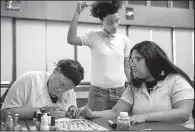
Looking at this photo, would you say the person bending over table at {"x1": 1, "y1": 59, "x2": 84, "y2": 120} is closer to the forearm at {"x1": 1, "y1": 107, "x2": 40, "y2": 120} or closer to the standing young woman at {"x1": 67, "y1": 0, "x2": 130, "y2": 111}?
the forearm at {"x1": 1, "y1": 107, "x2": 40, "y2": 120}

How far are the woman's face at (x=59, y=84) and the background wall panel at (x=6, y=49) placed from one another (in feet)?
7.75

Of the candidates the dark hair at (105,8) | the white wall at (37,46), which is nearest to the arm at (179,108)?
the dark hair at (105,8)

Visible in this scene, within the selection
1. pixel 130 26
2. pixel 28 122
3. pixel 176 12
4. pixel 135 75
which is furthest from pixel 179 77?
pixel 176 12

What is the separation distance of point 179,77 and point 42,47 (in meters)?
2.84

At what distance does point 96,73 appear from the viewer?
5.98 ft

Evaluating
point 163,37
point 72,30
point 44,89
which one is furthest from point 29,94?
point 163,37

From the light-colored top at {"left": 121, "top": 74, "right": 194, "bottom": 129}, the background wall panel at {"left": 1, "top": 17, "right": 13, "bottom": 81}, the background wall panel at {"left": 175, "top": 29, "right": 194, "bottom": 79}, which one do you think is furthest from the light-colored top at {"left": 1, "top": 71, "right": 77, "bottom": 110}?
the background wall panel at {"left": 175, "top": 29, "right": 194, "bottom": 79}

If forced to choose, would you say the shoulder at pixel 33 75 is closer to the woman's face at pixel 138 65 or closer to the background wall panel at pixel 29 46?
the woman's face at pixel 138 65

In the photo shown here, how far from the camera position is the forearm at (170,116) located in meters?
1.27

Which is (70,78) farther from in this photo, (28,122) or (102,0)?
(102,0)

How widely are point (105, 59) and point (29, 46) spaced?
225cm

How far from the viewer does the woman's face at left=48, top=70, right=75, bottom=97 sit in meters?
1.47

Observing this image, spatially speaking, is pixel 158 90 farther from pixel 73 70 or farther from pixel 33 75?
pixel 33 75

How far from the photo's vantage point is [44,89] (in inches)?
59.5
